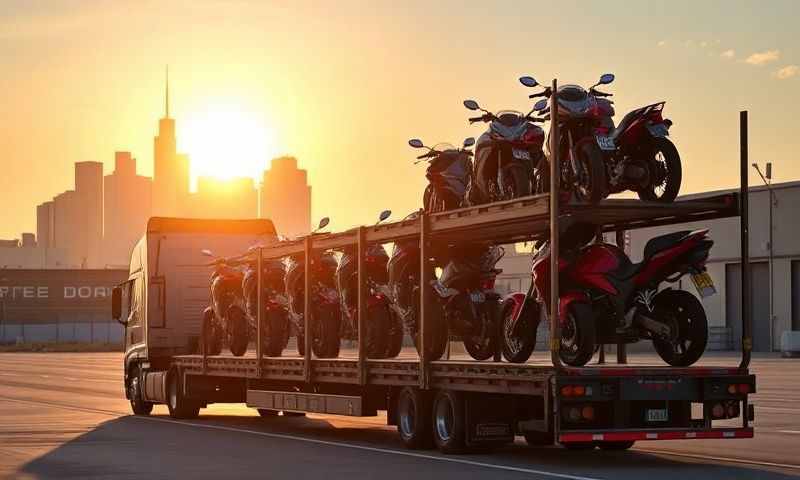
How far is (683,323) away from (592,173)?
6.94ft

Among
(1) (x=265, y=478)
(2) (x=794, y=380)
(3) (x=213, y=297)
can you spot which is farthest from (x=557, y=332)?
(2) (x=794, y=380)

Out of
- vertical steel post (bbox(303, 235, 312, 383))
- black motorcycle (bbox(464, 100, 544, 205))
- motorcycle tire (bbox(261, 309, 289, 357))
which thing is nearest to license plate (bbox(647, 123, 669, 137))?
black motorcycle (bbox(464, 100, 544, 205))

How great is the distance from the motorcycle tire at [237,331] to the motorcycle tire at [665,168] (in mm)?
10348

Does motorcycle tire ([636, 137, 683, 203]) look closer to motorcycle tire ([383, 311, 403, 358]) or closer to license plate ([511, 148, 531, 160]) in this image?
license plate ([511, 148, 531, 160])

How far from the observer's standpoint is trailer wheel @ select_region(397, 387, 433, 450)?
18750 millimetres

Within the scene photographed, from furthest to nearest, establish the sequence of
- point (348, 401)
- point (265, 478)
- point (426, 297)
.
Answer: point (348, 401)
point (426, 297)
point (265, 478)

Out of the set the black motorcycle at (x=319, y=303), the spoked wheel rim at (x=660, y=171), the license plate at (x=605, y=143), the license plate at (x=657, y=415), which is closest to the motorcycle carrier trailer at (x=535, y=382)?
the license plate at (x=657, y=415)

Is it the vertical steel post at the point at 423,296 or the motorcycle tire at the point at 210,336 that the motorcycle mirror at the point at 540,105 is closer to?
the vertical steel post at the point at 423,296

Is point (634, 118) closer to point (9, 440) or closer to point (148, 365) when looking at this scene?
point (9, 440)

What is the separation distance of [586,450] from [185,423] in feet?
29.0

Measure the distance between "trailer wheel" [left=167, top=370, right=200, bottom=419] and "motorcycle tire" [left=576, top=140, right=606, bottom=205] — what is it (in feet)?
40.8

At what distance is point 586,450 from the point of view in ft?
64.1

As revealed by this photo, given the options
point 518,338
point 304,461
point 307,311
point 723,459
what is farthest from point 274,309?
point 723,459

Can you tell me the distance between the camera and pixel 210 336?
26656 mm
